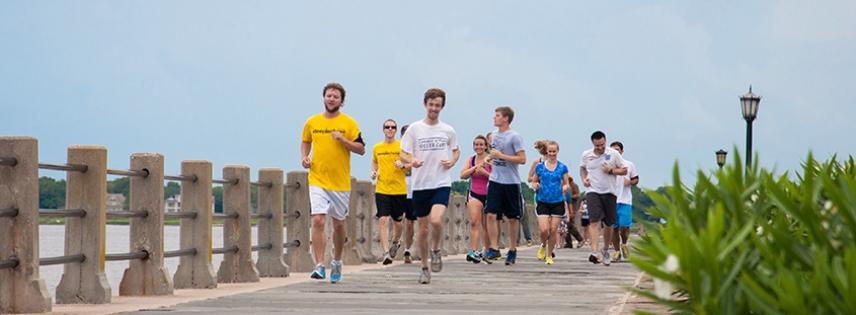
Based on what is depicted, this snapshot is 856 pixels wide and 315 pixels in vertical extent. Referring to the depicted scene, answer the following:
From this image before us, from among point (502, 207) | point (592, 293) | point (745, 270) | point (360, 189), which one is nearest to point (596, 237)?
point (502, 207)

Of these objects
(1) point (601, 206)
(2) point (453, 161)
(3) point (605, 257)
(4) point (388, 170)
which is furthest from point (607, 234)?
(2) point (453, 161)

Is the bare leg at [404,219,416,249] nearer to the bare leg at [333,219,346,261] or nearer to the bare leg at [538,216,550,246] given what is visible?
the bare leg at [538,216,550,246]

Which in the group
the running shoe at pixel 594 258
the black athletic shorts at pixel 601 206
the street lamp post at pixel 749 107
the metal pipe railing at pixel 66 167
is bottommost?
the running shoe at pixel 594 258

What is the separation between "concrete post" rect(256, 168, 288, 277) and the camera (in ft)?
46.2

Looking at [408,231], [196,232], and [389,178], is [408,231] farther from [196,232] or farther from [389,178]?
[196,232]

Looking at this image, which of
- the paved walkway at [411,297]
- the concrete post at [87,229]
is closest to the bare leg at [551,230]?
the paved walkway at [411,297]

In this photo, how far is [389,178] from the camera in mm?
15875

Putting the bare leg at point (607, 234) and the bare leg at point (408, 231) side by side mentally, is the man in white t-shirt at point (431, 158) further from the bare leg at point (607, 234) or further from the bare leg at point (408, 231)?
the bare leg at point (607, 234)

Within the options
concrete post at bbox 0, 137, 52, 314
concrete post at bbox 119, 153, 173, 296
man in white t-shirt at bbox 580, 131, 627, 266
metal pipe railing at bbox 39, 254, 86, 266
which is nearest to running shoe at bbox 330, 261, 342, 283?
concrete post at bbox 119, 153, 173, 296

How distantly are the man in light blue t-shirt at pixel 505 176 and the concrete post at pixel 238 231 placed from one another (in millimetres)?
3143

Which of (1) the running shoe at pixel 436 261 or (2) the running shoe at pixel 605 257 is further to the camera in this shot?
(2) the running shoe at pixel 605 257

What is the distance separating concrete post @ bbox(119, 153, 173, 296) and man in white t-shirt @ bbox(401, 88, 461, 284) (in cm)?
237

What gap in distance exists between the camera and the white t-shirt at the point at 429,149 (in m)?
11.6

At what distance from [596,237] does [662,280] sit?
1424 cm
